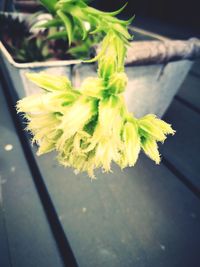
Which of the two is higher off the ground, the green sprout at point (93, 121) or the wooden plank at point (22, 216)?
the green sprout at point (93, 121)

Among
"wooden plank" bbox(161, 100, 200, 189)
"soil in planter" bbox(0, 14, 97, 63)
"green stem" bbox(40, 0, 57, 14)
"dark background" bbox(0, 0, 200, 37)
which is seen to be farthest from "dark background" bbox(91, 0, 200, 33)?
"green stem" bbox(40, 0, 57, 14)

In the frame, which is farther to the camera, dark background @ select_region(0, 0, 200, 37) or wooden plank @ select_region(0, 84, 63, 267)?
dark background @ select_region(0, 0, 200, 37)

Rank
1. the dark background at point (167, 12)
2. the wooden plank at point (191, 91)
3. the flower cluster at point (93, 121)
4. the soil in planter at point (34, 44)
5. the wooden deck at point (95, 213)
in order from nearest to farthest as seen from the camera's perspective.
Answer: the flower cluster at point (93, 121) < the wooden deck at point (95, 213) < the soil in planter at point (34, 44) < the wooden plank at point (191, 91) < the dark background at point (167, 12)

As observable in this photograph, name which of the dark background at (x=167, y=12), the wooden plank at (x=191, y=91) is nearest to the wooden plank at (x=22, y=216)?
the wooden plank at (x=191, y=91)

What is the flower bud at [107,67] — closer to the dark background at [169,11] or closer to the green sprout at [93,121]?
the green sprout at [93,121]

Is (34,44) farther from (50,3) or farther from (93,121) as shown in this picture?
(93,121)

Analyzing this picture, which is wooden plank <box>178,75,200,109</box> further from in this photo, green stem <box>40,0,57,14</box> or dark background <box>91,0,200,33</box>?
dark background <box>91,0,200,33</box>

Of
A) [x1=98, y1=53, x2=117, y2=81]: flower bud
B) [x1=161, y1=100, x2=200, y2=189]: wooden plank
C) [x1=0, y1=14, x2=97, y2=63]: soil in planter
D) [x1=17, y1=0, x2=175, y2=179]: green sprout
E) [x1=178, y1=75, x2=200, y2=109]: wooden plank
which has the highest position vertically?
[x1=98, y1=53, x2=117, y2=81]: flower bud
